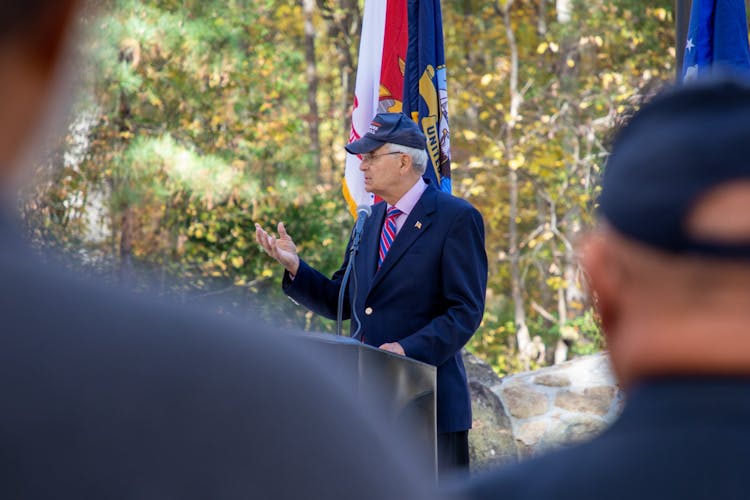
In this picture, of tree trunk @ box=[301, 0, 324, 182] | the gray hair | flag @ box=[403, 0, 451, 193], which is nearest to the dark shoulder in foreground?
the gray hair

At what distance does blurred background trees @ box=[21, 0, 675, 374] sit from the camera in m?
10.2

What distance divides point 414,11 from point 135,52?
4.98 m

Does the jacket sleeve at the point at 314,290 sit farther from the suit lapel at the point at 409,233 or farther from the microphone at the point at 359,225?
the suit lapel at the point at 409,233

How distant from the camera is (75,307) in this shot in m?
0.54

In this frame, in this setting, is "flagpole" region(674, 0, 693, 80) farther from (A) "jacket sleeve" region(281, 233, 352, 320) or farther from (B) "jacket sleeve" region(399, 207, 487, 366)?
(A) "jacket sleeve" region(281, 233, 352, 320)

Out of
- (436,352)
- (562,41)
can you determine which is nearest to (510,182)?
(562,41)

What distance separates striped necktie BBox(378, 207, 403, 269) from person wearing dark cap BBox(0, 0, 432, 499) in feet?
11.0

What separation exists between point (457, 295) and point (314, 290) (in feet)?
1.80

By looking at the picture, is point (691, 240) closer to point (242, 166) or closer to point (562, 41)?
point (242, 166)

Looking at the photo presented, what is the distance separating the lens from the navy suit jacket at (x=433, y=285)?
3.76m

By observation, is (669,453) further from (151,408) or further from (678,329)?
(151,408)

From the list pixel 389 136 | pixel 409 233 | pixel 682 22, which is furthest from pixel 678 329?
pixel 682 22

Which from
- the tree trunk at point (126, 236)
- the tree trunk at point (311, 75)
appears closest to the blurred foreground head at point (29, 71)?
the tree trunk at point (126, 236)

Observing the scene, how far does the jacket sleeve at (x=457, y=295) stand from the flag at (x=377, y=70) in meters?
1.59
